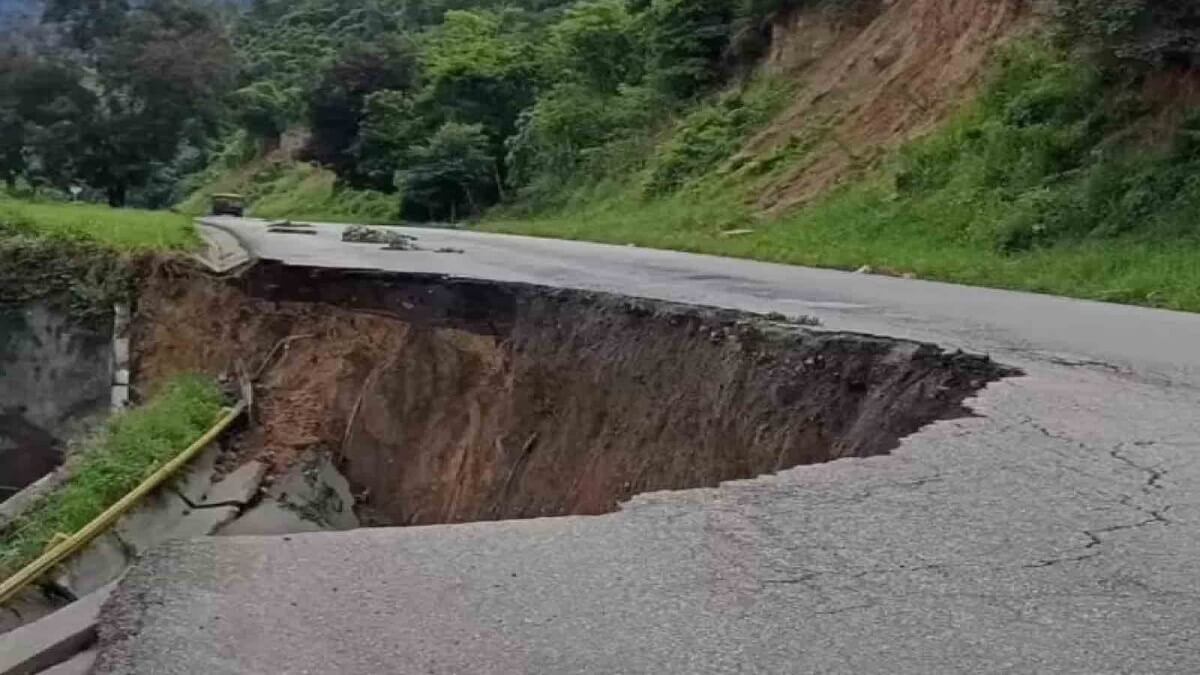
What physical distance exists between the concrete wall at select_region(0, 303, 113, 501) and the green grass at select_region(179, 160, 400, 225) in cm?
2449

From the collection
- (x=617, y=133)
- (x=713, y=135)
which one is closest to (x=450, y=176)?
(x=617, y=133)

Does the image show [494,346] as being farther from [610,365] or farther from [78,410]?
[78,410]

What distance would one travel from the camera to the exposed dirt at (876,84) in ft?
78.1

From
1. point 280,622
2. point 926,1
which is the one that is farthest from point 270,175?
point 280,622

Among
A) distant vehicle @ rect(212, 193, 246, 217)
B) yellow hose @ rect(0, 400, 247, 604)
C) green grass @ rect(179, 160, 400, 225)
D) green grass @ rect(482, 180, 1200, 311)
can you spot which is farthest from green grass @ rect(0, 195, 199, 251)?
green grass @ rect(179, 160, 400, 225)

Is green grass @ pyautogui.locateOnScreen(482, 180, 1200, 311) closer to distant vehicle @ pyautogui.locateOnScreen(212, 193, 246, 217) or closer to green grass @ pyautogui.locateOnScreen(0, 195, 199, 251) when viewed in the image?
green grass @ pyautogui.locateOnScreen(0, 195, 199, 251)

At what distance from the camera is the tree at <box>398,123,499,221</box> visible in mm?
44125

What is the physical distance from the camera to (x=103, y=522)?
11125mm

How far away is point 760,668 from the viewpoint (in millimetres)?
3752

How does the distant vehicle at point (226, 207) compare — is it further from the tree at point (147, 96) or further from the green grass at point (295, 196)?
the tree at point (147, 96)

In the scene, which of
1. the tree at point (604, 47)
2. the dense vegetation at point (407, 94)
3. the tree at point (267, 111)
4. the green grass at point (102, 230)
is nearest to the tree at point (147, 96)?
the dense vegetation at point (407, 94)

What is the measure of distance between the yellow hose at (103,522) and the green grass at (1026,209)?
7485mm

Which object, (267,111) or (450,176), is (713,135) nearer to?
(450,176)

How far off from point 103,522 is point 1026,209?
11161mm
